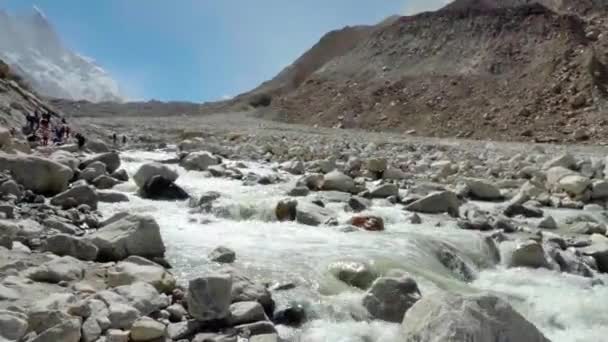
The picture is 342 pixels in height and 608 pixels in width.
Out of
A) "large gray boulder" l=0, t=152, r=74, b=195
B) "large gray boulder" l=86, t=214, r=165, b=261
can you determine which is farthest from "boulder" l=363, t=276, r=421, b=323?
"large gray boulder" l=0, t=152, r=74, b=195

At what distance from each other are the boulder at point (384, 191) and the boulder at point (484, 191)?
179 centimetres

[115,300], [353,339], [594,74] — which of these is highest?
[594,74]

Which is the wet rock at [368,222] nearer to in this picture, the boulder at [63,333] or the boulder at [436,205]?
the boulder at [436,205]

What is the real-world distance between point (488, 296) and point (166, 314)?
258 cm

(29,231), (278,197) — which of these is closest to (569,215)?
(278,197)

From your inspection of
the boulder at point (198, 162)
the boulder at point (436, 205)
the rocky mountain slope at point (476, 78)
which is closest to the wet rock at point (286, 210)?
the boulder at point (436, 205)

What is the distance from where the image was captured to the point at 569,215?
433 inches

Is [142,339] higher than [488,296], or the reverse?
[488,296]

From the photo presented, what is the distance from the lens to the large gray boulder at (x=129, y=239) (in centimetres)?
637

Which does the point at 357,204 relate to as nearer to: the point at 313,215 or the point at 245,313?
the point at 313,215

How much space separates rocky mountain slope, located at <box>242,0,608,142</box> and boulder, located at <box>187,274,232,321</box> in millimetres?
27710

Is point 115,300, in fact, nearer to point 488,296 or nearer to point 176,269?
point 176,269

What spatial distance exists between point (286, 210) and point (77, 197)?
10.5 feet

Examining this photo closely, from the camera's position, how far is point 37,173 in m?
9.14
